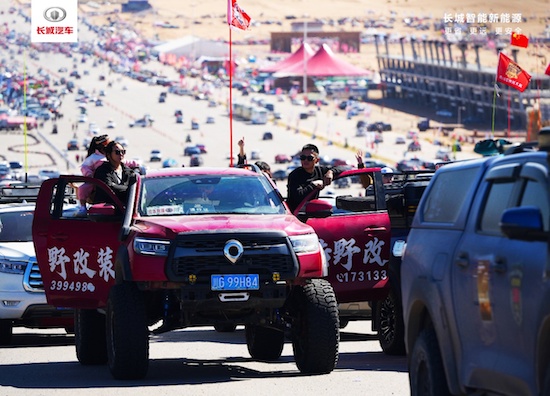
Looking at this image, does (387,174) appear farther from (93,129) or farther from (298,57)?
(298,57)

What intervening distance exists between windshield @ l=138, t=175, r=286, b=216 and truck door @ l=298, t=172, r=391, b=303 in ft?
3.05

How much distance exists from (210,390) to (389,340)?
106 inches

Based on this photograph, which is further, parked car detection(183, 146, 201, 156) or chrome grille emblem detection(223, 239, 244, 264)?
parked car detection(183, 146, 201, 156)

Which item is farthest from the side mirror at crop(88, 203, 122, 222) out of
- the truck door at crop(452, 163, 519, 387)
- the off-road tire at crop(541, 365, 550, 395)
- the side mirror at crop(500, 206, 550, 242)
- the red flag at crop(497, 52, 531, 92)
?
the red flag at crop(497, 52, 531, 92)

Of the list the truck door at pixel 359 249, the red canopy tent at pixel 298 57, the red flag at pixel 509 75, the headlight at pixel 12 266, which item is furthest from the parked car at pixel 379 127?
the truck door at pixel 359 249

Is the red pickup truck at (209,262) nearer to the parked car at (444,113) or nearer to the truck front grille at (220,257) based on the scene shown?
the truck front grille at (220,257)

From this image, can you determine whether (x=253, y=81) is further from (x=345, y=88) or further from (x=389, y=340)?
(x=389, y=340)

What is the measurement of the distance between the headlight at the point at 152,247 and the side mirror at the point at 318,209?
1434 millimetres

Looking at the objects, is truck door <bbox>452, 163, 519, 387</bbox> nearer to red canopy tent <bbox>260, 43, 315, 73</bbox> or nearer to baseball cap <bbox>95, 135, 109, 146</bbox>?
baseball cap <bbox>95, 135, 109, 146</bbox>

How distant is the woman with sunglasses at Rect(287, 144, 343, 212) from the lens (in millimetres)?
14477

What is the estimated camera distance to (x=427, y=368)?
26.6 ft

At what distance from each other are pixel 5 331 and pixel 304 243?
525 cm

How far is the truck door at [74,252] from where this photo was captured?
43.2 ft

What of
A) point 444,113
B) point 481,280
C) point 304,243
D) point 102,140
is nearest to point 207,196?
point 304,243
